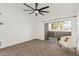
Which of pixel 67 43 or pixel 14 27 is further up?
pixel 14 27

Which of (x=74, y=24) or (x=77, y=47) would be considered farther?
(x=77, y=47)

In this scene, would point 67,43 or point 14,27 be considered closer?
point 67,43

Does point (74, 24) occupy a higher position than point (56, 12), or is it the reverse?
point (56, 12)

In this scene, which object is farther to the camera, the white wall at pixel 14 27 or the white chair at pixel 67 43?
the white wall at pixel 14 27

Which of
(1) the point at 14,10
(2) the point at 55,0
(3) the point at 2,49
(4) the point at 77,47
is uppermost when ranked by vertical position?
(1) the point at 14,10

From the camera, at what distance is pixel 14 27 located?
3785mm

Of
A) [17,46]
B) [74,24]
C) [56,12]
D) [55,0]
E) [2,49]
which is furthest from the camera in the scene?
[17,46]

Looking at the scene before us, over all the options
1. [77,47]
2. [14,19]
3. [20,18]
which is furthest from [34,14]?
[77,47]

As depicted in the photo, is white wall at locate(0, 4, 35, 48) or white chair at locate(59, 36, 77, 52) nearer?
white chair at locate(59, 36, 77, 52)

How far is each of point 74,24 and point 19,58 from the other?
1961 millimetres

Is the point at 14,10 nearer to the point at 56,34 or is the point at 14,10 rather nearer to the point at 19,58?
the point at 56,34

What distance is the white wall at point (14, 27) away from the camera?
3.47 meters

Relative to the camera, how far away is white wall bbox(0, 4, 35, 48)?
3.47 m

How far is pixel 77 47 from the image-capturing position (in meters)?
2.73
